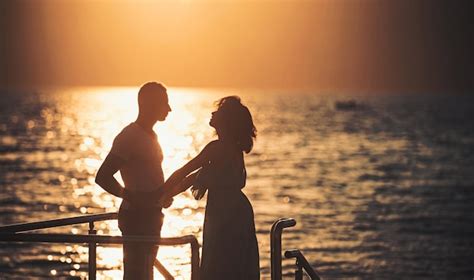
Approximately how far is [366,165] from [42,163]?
22251 millimetres

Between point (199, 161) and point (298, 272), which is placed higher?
point (199, 161)

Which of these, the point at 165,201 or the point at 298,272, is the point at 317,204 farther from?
the point at 298,272

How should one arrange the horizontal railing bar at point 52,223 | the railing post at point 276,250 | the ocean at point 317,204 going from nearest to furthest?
the horizontal railing bar at point 52,223 < the railing post at point 276,250 < the ocean at point 317,204

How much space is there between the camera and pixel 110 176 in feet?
21.3

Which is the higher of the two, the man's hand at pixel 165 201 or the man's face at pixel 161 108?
the man's face at pixel 161 108

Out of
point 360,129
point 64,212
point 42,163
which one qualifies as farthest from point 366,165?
point 360,129

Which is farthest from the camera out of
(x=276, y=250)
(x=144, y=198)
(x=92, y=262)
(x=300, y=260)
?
(x=144, y=198)

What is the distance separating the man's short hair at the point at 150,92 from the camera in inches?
263

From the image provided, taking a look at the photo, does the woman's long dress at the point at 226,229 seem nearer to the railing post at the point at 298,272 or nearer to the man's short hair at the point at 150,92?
the railing post at the point at 298,272

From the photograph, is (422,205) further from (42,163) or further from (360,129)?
(360,129)

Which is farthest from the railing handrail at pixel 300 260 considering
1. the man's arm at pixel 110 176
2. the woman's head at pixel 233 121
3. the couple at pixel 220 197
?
the man's arm at pixel 110 176

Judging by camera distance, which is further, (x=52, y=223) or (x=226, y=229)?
(x=226, y=229)

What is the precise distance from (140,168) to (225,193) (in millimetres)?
685

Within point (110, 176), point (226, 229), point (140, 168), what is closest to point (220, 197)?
point (226, 229)
